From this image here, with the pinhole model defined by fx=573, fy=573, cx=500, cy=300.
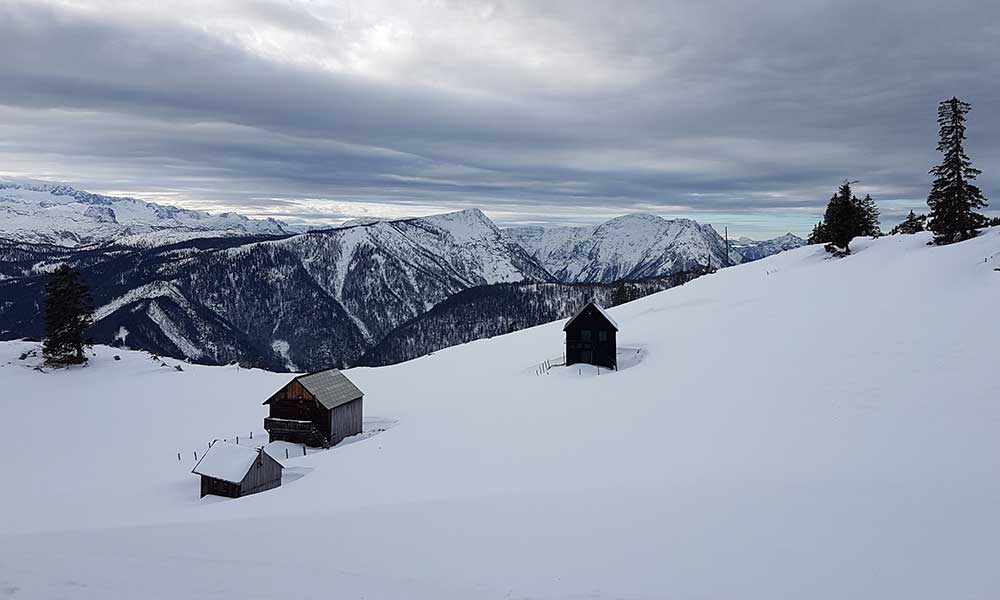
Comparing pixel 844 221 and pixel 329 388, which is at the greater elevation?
pixel 844 221

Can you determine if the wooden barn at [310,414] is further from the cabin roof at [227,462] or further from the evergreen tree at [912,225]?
the evergreen tree at [912,225]

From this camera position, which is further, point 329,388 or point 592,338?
point 592,338

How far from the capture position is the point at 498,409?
3800 centimetres

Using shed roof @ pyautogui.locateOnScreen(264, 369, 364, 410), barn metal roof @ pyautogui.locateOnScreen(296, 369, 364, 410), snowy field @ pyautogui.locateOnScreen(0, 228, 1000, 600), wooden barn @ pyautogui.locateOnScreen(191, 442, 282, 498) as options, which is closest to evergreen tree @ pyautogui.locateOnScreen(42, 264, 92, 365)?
snowy field @ pyautogui.locateOnScreen(0, 228, 1000, 600)

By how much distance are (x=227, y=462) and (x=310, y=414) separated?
11.6 m

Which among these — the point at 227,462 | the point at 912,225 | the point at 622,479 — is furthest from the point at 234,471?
the point at 912,225

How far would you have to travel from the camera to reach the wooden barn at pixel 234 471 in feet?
93.0

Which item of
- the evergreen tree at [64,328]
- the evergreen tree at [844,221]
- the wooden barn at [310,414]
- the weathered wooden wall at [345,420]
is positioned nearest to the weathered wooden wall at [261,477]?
the wooden barn at [310,414]

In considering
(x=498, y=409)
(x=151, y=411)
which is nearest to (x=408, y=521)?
(x=498, y=409)

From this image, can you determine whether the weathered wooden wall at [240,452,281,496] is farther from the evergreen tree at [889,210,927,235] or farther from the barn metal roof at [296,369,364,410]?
→ the evergreen tree at [889,210,927,235]

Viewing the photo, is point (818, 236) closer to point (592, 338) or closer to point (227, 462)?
point (592, 338)

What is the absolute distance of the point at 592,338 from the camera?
49.3m

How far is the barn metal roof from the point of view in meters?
40.5

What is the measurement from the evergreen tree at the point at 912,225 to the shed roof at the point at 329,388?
75.0 meters
